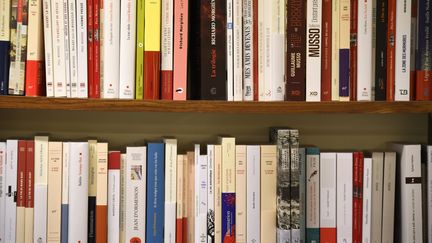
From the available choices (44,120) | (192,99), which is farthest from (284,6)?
(44,120)

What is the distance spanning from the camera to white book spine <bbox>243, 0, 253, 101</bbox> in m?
1.38

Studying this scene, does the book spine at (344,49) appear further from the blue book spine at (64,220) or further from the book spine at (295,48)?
the blue book spine at (64,220)

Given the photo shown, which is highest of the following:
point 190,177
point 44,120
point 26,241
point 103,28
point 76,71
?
point 103,28

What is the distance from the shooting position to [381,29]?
1.40m

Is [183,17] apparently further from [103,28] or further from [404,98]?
[404,98]

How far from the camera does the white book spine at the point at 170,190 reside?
1391 millimetres

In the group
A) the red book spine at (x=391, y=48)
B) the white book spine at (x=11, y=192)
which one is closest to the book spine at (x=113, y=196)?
the white book spine at (x=11, y=192)

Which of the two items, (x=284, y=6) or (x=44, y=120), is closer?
(x=284, y=6)

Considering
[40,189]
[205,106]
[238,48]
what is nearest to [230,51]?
[238,48]

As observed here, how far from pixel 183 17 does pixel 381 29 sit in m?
0.49

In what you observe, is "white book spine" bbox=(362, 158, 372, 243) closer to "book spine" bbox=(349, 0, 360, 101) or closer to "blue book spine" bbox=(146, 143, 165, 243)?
"book spine" bbox=(349, 0, 360, 101)

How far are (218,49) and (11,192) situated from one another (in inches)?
23.7

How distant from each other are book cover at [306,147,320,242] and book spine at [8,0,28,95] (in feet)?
2.41

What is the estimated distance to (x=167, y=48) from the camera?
1.37m
